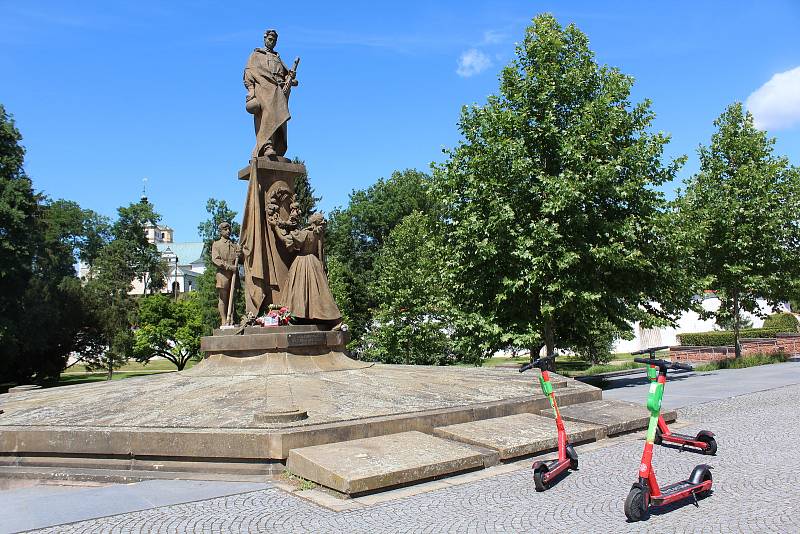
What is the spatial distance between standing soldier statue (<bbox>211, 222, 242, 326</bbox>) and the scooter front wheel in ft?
29.0

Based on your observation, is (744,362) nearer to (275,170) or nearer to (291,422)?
(275,170)

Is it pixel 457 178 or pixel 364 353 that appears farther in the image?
pixel 364 353

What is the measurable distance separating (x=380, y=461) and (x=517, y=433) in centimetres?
240

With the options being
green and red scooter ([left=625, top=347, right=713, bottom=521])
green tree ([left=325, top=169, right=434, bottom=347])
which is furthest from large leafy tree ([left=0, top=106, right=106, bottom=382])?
green and red scooter ([left=625, top=347, right=713, bottom=521])

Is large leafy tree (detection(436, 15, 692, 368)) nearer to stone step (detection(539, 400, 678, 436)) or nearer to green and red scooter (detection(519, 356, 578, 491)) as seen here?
stone step (detection(539, 400, 678, 436))

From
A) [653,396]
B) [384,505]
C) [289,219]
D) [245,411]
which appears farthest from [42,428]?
[653,396]

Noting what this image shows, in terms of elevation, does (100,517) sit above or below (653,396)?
below

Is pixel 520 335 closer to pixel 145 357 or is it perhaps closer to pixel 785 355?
pixel 785 355

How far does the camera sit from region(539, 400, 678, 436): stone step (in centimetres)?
959

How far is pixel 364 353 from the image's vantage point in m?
34.8

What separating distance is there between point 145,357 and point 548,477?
39.8m

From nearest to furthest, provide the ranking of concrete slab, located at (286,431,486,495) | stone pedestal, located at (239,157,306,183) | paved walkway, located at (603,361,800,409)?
concrete slab, located at (286,431,486,495) < stone pedestal, located at (239,157,306,183) < paved walkway, located at (603,361,800,409)

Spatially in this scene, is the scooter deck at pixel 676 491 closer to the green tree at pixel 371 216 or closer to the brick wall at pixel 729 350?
the brick wall at pixel 729 350

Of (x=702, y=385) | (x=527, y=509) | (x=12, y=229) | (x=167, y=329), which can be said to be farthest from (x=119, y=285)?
(x=527, y=509)
